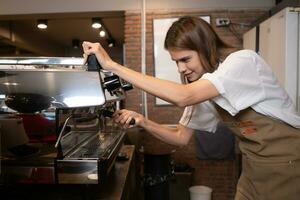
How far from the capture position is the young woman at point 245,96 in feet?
3.58

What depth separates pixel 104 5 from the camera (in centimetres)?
396

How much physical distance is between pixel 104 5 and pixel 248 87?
321 centimetres

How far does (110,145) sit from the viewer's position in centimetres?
149

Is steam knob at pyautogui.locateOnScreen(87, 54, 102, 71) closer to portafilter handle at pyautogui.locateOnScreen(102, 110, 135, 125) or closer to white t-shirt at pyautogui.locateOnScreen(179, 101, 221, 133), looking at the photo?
portafilter handle at pyautogui.locateOnScreen(102, 110, 135, 125)

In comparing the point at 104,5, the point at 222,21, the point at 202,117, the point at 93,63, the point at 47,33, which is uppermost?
the point at 47,33

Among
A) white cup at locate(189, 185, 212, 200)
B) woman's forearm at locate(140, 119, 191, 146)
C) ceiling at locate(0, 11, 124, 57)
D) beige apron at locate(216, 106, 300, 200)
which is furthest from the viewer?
ceiling at locate(0, 11, 124, 57)

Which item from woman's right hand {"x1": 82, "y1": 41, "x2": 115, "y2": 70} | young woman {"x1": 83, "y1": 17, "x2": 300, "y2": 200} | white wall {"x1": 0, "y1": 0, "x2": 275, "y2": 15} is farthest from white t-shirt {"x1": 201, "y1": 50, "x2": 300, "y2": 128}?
white wall {"x1": 0, "y1": 0, "x2": 275, "y2": 15}

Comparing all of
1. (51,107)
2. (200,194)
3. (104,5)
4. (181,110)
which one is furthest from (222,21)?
(51,107)

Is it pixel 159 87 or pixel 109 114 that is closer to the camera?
pixel 159 87

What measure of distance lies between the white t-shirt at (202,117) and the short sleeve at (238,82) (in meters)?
0.37

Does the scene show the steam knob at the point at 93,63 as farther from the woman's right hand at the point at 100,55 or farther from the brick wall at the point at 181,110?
the brick wall at the point at 181,110

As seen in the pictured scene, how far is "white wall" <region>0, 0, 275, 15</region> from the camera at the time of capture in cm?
381

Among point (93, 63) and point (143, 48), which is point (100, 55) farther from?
point (143, 48)

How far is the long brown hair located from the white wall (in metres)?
2.74
